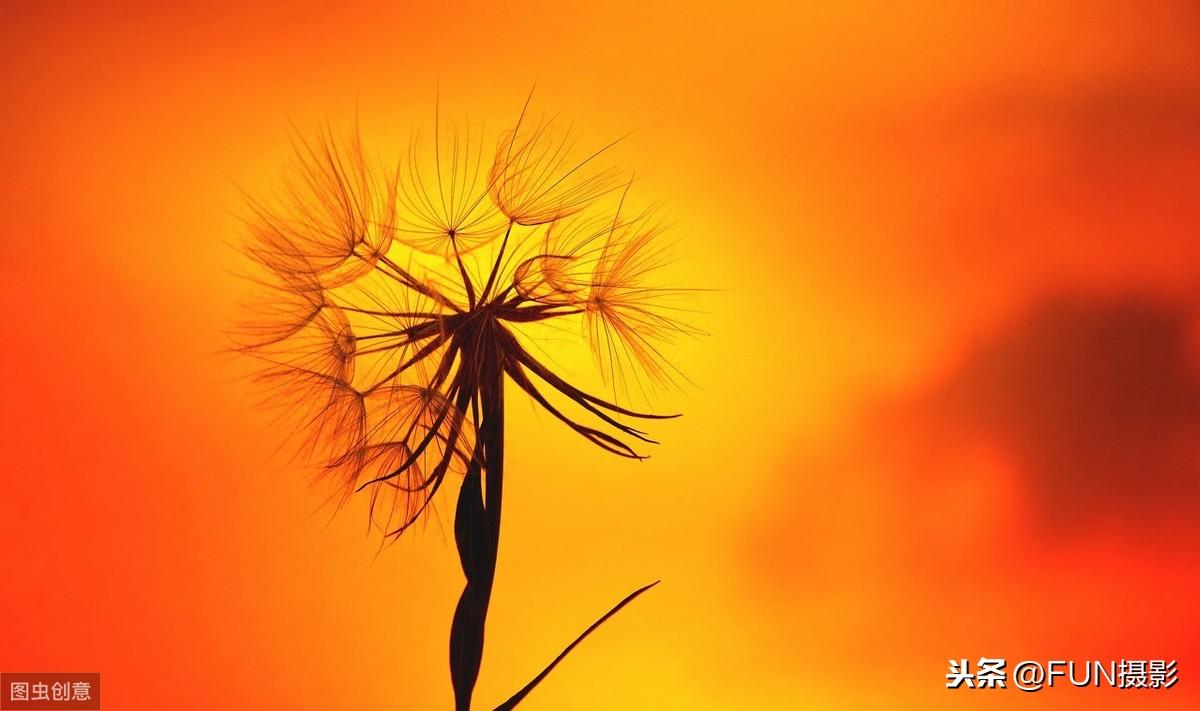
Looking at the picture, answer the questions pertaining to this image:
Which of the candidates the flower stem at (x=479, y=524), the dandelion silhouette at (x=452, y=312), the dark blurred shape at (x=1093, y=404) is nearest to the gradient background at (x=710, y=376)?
the dark blurred shape at (x=1093, y=404)

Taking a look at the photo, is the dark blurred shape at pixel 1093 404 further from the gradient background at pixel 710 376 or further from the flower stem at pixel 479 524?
the flower stem at pixel 479 524

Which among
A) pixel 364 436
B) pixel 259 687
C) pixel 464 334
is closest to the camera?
pixel 464 334

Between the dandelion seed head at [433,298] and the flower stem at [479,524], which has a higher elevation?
the dandelion seed head at [433,298]

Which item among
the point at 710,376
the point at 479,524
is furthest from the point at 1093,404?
the point at 479,524

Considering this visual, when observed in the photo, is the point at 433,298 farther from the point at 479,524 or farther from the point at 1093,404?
the point at 1093,404

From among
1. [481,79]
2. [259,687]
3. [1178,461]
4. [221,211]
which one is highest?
[481,79]

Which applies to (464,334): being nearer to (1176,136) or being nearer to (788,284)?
(788,284)

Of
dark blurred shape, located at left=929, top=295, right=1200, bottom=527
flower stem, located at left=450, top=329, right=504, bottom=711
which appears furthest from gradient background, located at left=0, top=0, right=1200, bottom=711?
flower stem, located at left=450, top=329, right=504, bottom=711

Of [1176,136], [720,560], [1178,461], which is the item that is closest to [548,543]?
[720,560]

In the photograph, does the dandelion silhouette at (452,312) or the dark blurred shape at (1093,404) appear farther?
the dark blurred shape at (1093,404)
